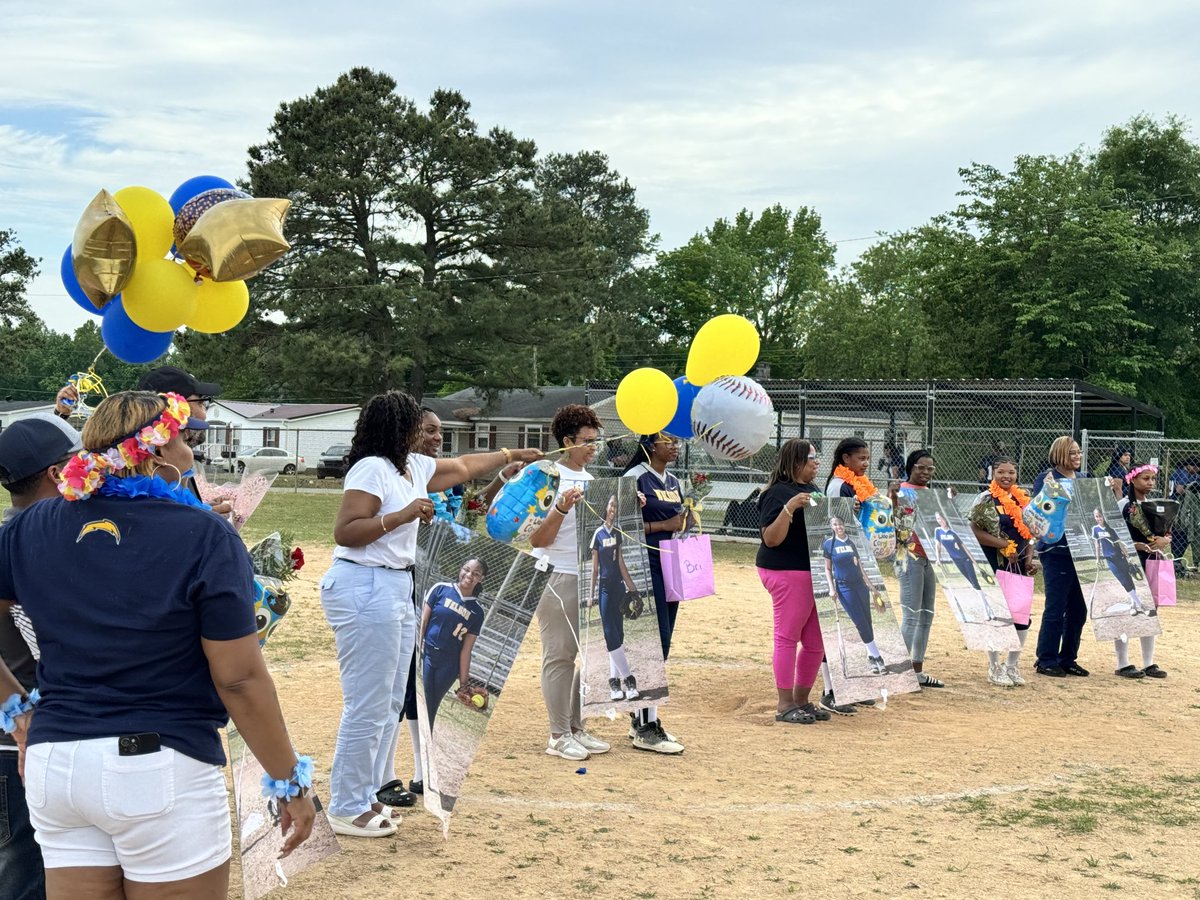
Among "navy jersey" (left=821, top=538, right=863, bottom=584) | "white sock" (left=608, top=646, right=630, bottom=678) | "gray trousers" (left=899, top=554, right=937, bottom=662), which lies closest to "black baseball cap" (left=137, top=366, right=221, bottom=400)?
"white sock" (left=608, top=646, right=630, bottom=678)

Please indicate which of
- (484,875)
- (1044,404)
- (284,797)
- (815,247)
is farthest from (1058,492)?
(815,247)

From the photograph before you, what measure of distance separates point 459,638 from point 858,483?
3.79 metres

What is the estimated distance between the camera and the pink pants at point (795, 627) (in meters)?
7.18

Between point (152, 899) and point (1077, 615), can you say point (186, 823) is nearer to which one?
point (152, 899)

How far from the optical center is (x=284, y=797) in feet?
8.76

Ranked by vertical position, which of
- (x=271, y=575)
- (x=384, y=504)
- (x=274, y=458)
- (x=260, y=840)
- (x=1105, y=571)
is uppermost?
(x=384, y=504)

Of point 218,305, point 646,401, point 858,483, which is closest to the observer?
point 218,305

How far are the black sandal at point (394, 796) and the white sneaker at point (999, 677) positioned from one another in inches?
201

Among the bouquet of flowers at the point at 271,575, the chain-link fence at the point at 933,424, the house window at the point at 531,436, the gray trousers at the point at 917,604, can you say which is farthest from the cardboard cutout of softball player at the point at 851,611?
the house window at the point at 531,436

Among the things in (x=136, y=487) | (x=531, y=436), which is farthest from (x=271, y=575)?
(x=531, y=436)

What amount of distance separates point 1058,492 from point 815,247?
179 ft

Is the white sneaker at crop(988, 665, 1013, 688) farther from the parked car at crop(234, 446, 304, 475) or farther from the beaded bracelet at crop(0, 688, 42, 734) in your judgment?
the parked car at crop(234, 446, 304, 475)

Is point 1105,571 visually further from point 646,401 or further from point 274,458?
point 274,458

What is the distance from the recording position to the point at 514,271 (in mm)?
34094
